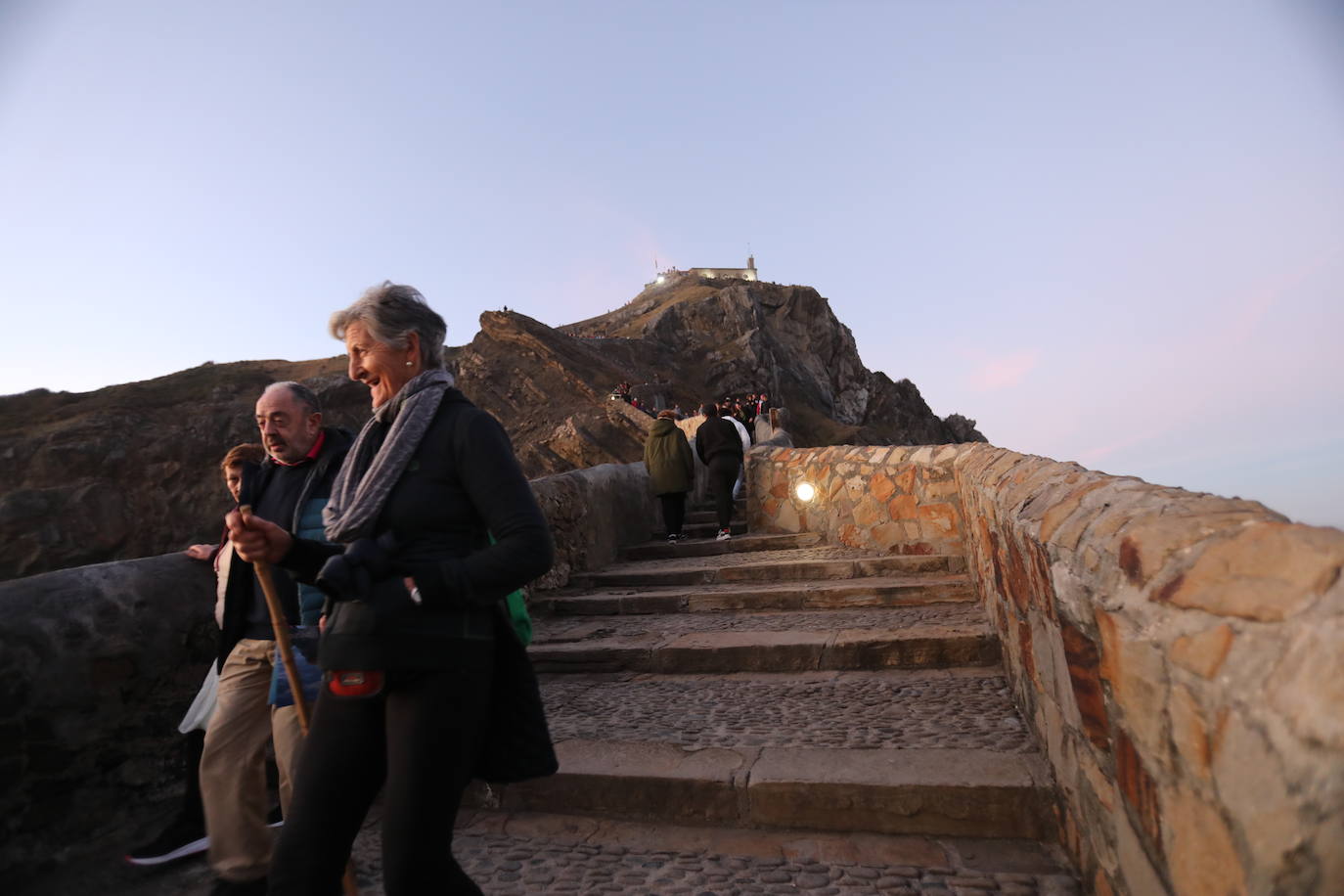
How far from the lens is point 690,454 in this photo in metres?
8.32

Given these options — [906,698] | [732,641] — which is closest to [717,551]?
[732,641]

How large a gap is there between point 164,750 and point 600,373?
3233cm

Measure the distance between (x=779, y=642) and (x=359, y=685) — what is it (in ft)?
10.1

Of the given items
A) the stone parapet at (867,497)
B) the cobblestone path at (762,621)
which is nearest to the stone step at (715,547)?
the stone parapet at (867,497)

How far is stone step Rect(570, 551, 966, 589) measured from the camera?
18.3 feet

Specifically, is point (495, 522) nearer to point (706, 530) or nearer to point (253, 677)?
point (253, 677)

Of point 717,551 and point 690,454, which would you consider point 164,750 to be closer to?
point 717,551

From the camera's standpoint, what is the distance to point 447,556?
1.47 meters

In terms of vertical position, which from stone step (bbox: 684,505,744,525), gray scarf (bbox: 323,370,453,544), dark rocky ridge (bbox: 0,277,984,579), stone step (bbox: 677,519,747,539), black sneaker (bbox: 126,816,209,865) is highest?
dark rocky ridge (bbox: 0,277,984,579)

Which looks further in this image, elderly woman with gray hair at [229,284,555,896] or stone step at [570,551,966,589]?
stone step at [570,551,966,589]

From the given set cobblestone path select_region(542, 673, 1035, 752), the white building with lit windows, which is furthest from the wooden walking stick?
the white building with lit windows

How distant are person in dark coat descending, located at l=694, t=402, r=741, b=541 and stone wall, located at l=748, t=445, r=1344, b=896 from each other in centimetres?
563

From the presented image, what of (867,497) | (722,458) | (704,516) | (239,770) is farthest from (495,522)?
(704,516)

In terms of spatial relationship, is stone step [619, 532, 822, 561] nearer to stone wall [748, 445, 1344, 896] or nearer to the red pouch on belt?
stone wall [748, 445, 1344, 896]
